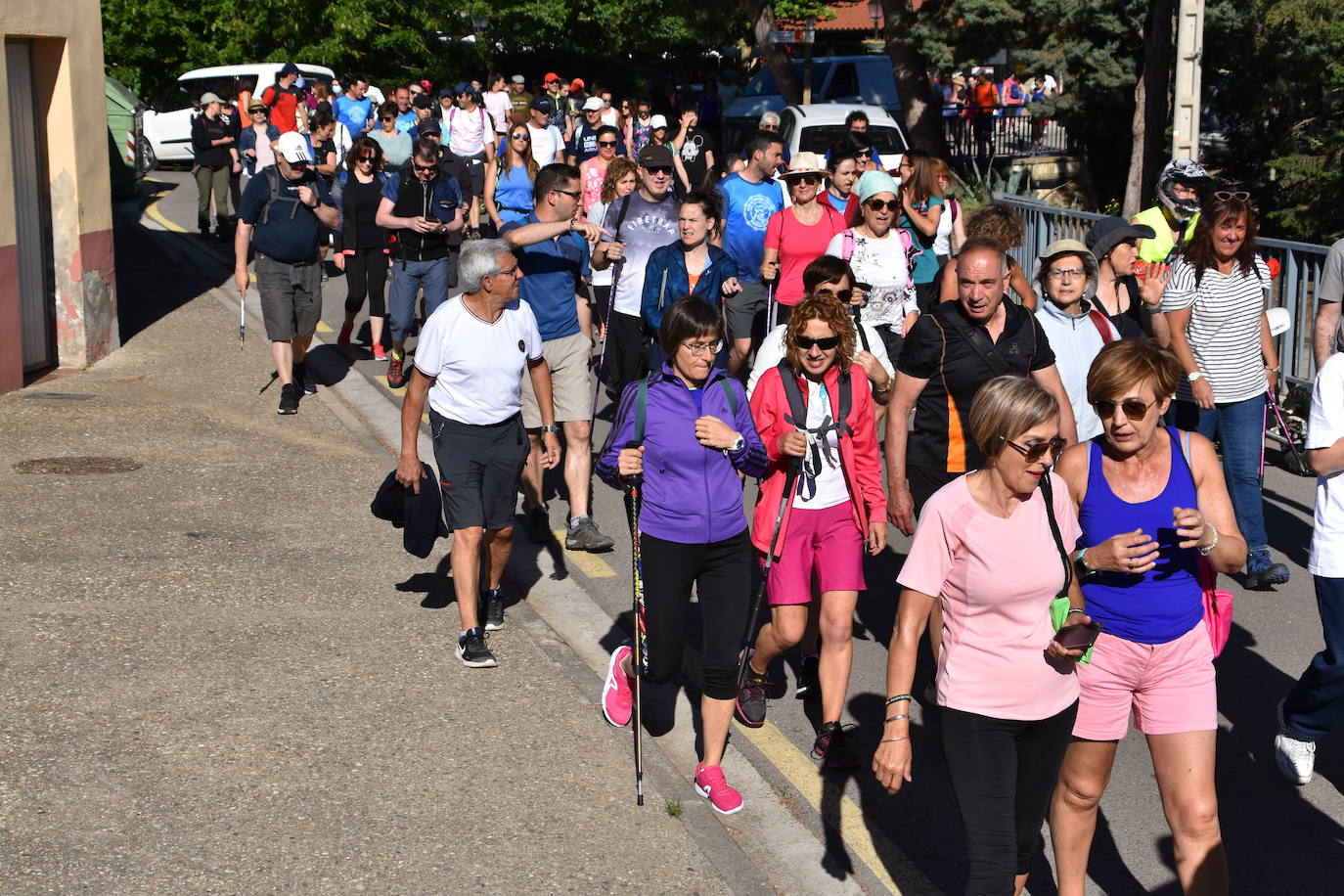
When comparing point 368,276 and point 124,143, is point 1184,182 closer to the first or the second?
point 368,276

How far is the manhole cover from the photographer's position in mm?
10164

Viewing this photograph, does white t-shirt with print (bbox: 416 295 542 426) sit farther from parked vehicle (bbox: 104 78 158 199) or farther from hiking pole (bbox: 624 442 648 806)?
parked vehicle (bbox: 104 78 158 199)

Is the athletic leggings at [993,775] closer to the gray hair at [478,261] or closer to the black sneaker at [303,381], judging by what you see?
the gray hair at [478,261]

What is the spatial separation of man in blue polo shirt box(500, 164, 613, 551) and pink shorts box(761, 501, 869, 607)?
2857mm

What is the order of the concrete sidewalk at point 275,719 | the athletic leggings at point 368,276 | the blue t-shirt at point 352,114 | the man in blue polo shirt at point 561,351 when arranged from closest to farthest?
the concrete sidewalk at point 275,719 → the man in blue polo shirt at point 561,351 → the athletic leggings at point 368,276 → the blue t-shirt at point 352,114

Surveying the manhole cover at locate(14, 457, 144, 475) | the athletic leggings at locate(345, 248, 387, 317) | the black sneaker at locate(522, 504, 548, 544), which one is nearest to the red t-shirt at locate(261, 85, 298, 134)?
the athletic leggings at locate(345, 248, 387, 317)

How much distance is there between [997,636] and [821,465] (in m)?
1.86

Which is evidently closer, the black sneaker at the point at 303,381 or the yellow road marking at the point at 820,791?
the yellow road marking at the point at 820,791

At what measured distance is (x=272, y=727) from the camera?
6.38m

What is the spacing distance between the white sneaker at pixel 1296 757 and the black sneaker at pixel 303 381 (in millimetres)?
8258

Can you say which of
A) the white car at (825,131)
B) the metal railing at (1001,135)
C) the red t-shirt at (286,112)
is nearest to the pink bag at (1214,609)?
the white car at (825,131)

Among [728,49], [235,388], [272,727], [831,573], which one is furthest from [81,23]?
[728,49]

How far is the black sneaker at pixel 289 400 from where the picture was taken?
1202 cm

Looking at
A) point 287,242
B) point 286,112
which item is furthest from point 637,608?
point 286,112
